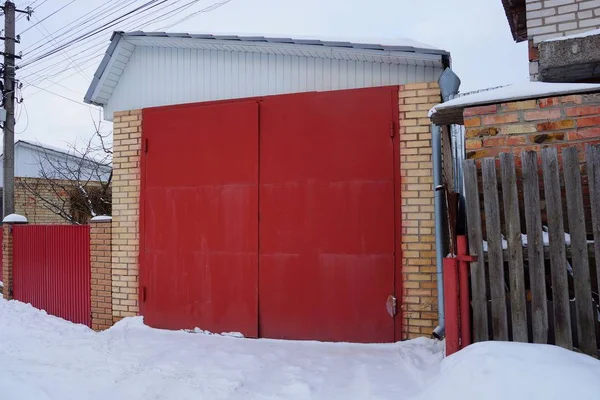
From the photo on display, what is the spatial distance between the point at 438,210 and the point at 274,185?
1.76 meters

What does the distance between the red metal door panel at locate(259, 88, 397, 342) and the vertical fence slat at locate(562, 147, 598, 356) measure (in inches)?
79.1

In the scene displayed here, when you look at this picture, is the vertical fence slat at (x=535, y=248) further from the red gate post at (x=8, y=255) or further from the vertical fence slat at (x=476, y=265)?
the red gate post at (x=8, y=255)

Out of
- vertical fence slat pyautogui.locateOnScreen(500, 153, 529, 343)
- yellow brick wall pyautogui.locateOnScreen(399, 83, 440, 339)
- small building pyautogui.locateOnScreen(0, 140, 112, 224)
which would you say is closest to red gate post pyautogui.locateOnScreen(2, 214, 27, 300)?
small building pyautogui.locateOnScreen(0, 140, 112, 224)

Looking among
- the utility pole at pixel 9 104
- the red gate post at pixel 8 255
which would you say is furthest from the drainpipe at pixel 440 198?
the utility pole at pixel 9 104

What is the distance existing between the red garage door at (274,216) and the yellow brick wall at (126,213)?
0.17 metres

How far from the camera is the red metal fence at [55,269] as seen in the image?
6.50 metres

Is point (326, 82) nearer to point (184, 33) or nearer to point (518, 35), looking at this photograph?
point (184, 33)

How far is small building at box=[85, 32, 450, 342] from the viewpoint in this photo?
14.8 feet

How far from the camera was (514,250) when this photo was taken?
274cm

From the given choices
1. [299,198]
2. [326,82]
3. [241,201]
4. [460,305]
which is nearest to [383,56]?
[326,82]

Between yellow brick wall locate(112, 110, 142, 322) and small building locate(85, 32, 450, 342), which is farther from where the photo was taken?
yellow brick wall locate(112, 110, 142, 322)

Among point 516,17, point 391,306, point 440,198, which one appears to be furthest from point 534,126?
point 516,17

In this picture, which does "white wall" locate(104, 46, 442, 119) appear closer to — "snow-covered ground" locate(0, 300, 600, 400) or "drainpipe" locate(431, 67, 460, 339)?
"drainpipe" locate(431, 67, 460, 339)

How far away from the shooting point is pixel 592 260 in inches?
106
